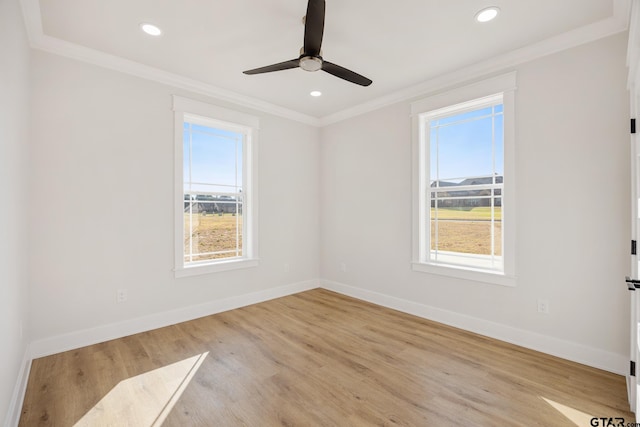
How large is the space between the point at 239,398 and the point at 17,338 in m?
1.58

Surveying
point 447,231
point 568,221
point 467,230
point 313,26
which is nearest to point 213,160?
point 313,26

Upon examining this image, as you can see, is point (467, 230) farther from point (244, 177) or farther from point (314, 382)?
point (244, 177)

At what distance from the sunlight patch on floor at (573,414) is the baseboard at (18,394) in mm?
3254

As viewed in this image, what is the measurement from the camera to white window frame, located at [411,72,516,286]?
294cm

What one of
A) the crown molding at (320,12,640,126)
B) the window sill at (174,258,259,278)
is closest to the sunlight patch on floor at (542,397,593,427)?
the crown molding at (320,12,640,126)

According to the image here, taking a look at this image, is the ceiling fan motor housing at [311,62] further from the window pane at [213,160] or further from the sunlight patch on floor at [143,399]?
the sunlight patch on floor at [143,399]

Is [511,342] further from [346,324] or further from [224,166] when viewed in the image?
[224,166]

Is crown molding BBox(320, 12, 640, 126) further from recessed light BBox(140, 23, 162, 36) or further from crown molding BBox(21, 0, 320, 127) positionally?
recessed light BBox(140, 23, 162, 36)

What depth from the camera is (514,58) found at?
2.88m

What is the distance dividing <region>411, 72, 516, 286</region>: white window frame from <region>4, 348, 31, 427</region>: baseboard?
11.8ft

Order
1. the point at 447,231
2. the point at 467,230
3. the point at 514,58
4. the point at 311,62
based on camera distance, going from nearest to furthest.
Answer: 1. the point at 311,62
2. the point at 514,58
3. the point at 467,230
4. the point at 447,231

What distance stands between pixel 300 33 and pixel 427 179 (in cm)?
221

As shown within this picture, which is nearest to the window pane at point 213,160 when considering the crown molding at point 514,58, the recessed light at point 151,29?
the recessed light at point 151,29

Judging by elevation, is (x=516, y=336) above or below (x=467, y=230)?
below
